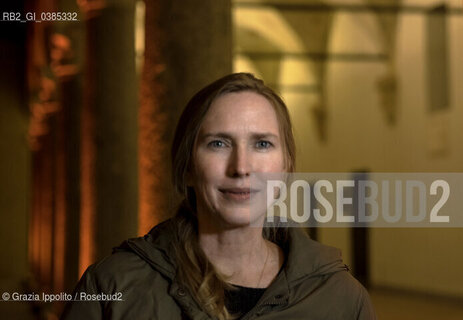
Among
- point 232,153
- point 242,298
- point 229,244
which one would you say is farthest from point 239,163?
point 242,298

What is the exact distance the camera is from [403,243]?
14766 millimetres

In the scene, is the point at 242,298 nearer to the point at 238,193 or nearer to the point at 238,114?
the point at 238,193

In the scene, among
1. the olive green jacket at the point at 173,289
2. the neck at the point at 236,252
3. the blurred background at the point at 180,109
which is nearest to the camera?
the olive green jacket at the point at 173,289

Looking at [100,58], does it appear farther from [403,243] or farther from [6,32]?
[6,32]

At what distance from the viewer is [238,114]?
223cm

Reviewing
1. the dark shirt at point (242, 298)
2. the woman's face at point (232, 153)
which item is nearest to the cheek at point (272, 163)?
the woman's face at point (232, 153)

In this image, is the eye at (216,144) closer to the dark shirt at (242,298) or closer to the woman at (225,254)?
the woman at (225,254)

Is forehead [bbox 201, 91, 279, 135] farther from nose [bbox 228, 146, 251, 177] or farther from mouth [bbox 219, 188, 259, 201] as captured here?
mouth [bbox 219, 188, 259, 201]

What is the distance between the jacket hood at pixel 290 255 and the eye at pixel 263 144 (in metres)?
0.32

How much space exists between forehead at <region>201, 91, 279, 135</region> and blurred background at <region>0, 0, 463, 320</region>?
49 cm

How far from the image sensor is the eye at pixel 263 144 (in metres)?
2.25

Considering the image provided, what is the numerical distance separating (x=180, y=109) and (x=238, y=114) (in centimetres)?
142

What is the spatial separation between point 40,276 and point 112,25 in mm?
10292

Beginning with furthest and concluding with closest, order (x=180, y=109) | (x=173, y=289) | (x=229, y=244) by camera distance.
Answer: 1. (x=180, y=109)
2. (x=229, y=244)
3. (x=173, y=289)
